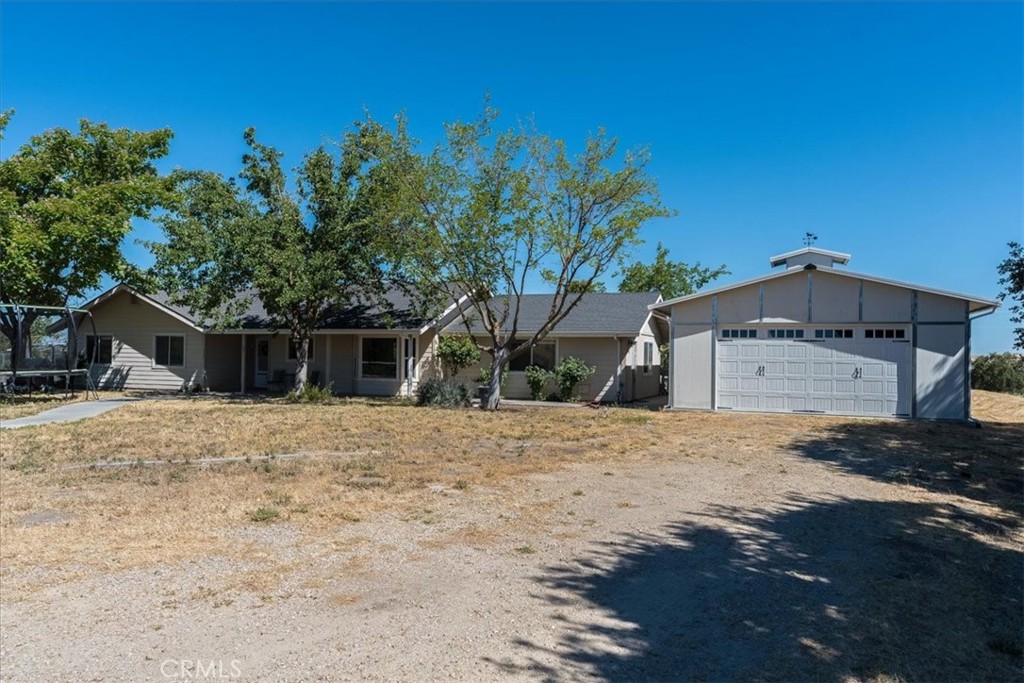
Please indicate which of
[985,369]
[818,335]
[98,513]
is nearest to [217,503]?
[98,513]

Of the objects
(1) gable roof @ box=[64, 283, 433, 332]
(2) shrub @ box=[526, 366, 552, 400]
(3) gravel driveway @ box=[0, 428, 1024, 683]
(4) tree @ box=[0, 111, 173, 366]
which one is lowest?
(3) gravel driveway @ box=[0, 428, 1024, 683]

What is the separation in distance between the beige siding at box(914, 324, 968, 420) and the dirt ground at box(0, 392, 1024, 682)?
7358 mm

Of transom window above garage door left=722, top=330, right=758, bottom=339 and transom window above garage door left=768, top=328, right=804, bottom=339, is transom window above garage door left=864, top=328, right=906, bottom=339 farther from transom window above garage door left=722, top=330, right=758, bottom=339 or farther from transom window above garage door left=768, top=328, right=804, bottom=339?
transom window above garage door left=722, top=330, right=758, bottom=339

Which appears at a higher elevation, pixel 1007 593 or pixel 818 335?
pixel 818 335

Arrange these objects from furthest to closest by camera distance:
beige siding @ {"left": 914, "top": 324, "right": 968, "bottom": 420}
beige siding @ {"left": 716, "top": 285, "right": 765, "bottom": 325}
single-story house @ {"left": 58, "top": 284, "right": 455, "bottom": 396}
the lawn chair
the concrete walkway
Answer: the lawn chair → single-story house @ {"left": 58, "top": 284, "right": 455, "bottom": 396} → beige siding @ {"left": 716, "top": 285, "right": 765, "bottom": 325} → beige siding @ {"left": 914, "top": 324, "right": 968, "bottom": 420} → the concrete walkway

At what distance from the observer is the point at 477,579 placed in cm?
487

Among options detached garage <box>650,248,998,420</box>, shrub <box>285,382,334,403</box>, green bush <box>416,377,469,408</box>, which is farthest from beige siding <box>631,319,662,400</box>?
shrub <box>285,382,334,403</box>

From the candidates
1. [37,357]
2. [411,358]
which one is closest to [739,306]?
[411,358]

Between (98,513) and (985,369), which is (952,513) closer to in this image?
(98,513)

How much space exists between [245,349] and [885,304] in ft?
68.5

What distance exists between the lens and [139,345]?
25.7 meters

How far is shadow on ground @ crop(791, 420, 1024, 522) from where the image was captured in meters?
8.20

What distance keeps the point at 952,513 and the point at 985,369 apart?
2640 cm

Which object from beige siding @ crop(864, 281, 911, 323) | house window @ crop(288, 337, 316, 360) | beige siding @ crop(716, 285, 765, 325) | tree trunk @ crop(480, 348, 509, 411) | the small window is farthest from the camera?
house window @ crop(288, 337, 316, 360)
